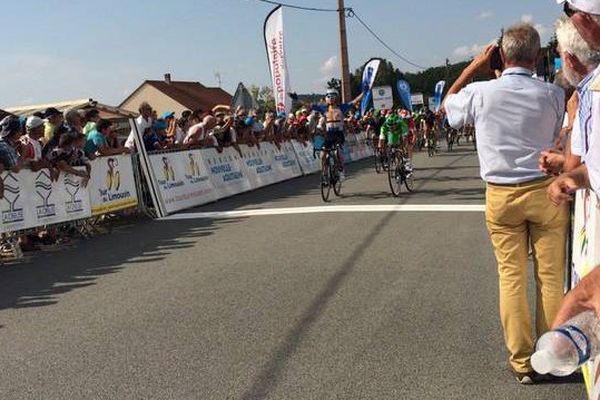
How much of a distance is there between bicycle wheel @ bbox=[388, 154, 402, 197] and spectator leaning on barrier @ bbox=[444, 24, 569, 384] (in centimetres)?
823

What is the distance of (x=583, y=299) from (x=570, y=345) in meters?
0.15

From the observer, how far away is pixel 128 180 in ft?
38.7

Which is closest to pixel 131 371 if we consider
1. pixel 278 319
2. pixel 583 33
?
pixel 278 319

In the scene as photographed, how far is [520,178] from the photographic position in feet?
12.6

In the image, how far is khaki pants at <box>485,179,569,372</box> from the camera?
381 cm

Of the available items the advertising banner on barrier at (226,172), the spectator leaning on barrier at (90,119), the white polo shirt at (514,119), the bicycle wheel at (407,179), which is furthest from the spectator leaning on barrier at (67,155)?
the white polo shirt at (514,119)

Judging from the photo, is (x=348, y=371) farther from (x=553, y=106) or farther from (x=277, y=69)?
(x=277, y=69)

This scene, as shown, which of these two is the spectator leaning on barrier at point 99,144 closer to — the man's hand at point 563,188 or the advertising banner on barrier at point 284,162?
the advertising banner on barrier at point 284,162

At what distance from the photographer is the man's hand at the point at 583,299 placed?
157 centimetres

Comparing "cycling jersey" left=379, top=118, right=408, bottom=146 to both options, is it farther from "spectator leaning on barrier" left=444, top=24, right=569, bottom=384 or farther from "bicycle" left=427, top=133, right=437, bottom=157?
"bicycle" left=427, top=133, right=437, bottom=157

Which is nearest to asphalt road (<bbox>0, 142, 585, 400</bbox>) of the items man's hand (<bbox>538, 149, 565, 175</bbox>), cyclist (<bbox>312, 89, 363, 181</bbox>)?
man's hand (<bbox>538, 149, 565, 175</bbox>)

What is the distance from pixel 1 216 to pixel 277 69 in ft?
49.1

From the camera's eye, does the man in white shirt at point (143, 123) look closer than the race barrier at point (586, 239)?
No

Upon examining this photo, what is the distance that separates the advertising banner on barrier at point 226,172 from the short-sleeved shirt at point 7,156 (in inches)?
214
